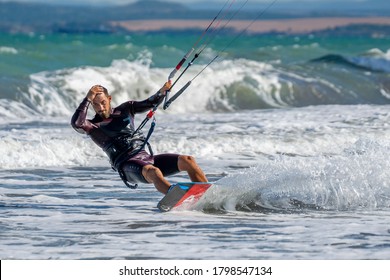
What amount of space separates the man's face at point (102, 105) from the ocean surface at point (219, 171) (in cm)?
95

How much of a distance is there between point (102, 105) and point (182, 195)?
1.19 meters

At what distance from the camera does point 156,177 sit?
10.6 meters

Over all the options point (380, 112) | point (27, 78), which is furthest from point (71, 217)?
point (27, 78)

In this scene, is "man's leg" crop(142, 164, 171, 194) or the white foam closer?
"man's leg" crop(142, 164, 171, 194)

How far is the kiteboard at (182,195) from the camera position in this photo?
10469 mm

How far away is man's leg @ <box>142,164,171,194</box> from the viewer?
34.6 ft

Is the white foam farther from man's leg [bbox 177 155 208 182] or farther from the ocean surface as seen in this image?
man's leg [bbox 177 155 208 182]

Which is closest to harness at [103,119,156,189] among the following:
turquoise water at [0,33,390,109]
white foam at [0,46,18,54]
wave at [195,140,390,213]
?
wave at [195,140,390,213]

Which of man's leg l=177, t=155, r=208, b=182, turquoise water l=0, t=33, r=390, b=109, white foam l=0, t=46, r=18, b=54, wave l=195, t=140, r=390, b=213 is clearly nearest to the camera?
man's leg l=177, t=155, r=208, b=182

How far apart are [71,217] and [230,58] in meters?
23.1

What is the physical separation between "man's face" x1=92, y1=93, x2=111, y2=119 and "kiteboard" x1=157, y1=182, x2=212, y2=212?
102cm

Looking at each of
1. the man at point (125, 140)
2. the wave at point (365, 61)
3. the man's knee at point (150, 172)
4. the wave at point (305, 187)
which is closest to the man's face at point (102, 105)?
the man at point (125, 140)

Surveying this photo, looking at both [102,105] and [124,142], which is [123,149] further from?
[102,105]

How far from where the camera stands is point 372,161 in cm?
1168
